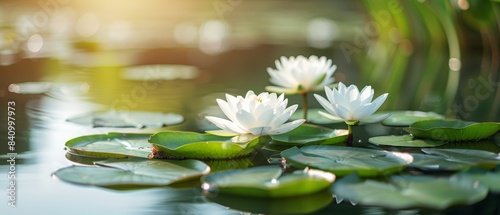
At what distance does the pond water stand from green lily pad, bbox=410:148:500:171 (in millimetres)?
61

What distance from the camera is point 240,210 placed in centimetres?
118

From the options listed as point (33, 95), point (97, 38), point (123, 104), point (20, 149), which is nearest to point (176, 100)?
point (123, 104)

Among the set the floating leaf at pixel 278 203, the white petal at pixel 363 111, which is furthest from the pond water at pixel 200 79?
the white petal at pixel 363 111

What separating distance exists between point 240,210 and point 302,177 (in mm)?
150

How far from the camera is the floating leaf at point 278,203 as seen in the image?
3.85 feet

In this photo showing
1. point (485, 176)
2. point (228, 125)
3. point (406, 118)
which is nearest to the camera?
point (485, 176)

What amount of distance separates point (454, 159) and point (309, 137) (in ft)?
1.18

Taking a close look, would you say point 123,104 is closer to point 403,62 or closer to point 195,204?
point 195,204

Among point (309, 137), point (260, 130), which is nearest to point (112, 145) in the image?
point (260, 130)

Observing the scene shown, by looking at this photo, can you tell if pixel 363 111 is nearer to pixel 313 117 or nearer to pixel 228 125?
pixel 228 125

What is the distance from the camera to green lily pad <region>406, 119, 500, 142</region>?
5.48ft

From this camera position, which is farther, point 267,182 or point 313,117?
point 313,117

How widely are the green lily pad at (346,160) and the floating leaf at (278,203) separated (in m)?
0.11

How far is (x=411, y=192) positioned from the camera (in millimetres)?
1215
